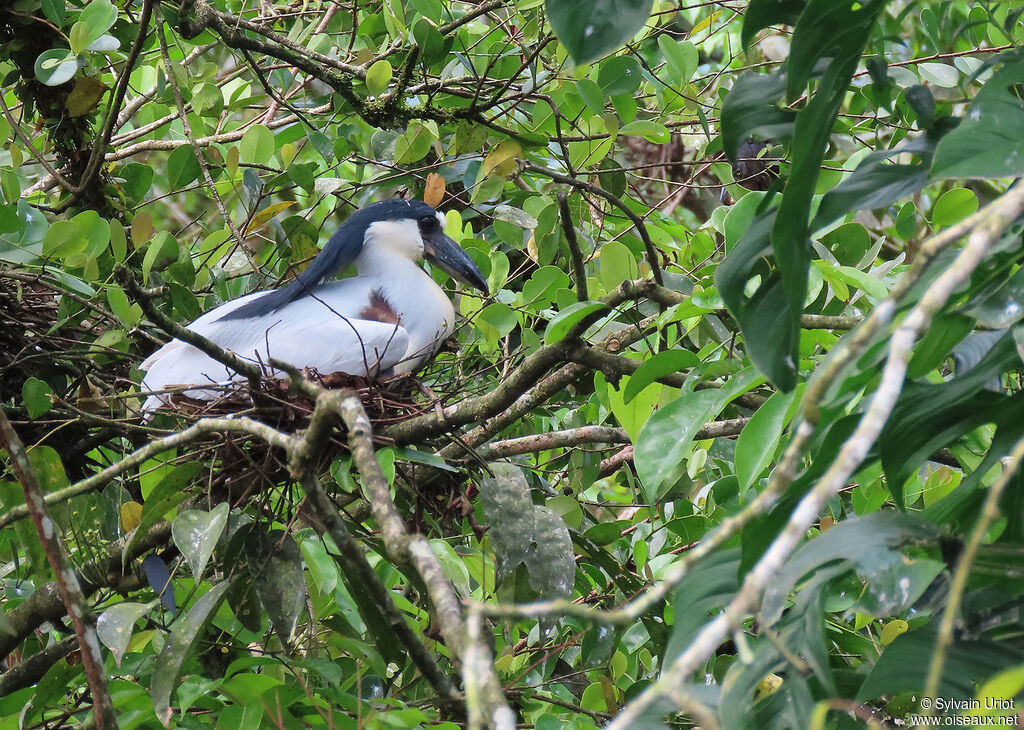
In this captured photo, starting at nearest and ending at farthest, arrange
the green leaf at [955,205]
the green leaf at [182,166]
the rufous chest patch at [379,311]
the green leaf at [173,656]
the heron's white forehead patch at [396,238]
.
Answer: the green leaf at [173,656], the green leaf at [955,205], the green leaf at [182,166], the rufous chest patch at [379,311], the heron's white forehead patch at [396,238]

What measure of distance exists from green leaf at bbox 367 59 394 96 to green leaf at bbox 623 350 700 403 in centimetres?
99

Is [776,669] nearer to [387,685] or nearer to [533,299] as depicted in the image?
[533,299]

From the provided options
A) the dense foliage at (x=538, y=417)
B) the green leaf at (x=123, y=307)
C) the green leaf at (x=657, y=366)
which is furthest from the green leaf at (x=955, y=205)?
the green leaf at (x=123, y=307)

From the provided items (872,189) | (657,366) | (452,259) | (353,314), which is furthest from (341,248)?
(872,189)

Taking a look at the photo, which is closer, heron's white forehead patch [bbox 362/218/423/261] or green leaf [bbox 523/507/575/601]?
green leaf [bbox 523/507/575/601]

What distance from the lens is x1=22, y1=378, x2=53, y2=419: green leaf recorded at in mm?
1998

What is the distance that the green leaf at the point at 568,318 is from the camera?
155 centimetres

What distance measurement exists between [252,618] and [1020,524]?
4.32 feet

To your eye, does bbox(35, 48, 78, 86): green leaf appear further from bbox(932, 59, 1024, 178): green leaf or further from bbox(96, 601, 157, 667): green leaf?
bbox(932, 59, 1024, 178): green leaf

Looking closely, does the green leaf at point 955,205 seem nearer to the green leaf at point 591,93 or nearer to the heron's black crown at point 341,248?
the green leaf at point 591,93

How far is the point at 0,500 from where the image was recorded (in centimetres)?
201

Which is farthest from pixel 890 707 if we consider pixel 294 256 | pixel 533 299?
pixel 294 256

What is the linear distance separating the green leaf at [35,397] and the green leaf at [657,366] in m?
1.17

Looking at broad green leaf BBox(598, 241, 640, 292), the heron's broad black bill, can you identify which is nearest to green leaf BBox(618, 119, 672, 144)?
broad green leaf BBox(598, 241, 640, 292)
